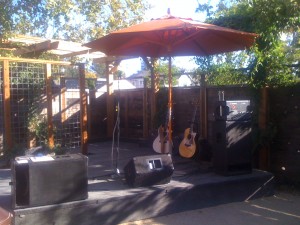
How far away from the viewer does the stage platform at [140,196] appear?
4730 mm

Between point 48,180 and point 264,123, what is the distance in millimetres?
4463

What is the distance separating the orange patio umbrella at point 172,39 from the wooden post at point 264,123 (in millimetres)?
1172

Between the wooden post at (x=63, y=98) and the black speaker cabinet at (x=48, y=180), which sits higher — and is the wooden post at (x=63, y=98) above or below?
above

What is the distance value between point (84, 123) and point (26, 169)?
165 inches

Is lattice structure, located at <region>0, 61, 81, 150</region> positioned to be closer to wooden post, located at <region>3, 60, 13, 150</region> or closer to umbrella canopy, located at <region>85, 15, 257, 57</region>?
wooden post, located at <region>3, 60, 13, 150</region>

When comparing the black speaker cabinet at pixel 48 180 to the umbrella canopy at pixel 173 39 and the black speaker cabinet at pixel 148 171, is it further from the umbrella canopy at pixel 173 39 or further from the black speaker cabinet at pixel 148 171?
the umbrella canopy at pixel 173 39

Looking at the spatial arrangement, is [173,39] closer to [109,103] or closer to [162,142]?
[162,142]

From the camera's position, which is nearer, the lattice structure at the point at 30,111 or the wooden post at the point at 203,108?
the lattice structure at the point at 30,111

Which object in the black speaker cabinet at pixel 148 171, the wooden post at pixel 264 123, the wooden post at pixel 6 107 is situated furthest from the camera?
the wooden post at pixel 6 107

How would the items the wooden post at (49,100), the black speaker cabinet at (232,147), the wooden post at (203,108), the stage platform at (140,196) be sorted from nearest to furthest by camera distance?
the stage platform at (140,196) < the black speaker cabinet at (232,147) < the wooden post at (49,100) < the wooden post at (203,108)

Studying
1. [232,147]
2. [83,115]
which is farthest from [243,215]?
[83,115]

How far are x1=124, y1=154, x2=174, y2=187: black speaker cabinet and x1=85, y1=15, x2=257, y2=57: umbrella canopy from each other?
1882 mm

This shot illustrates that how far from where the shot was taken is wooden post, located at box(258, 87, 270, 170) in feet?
24.2

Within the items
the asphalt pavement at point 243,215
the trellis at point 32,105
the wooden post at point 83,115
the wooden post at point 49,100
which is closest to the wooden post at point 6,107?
the trellis at point 32,105
